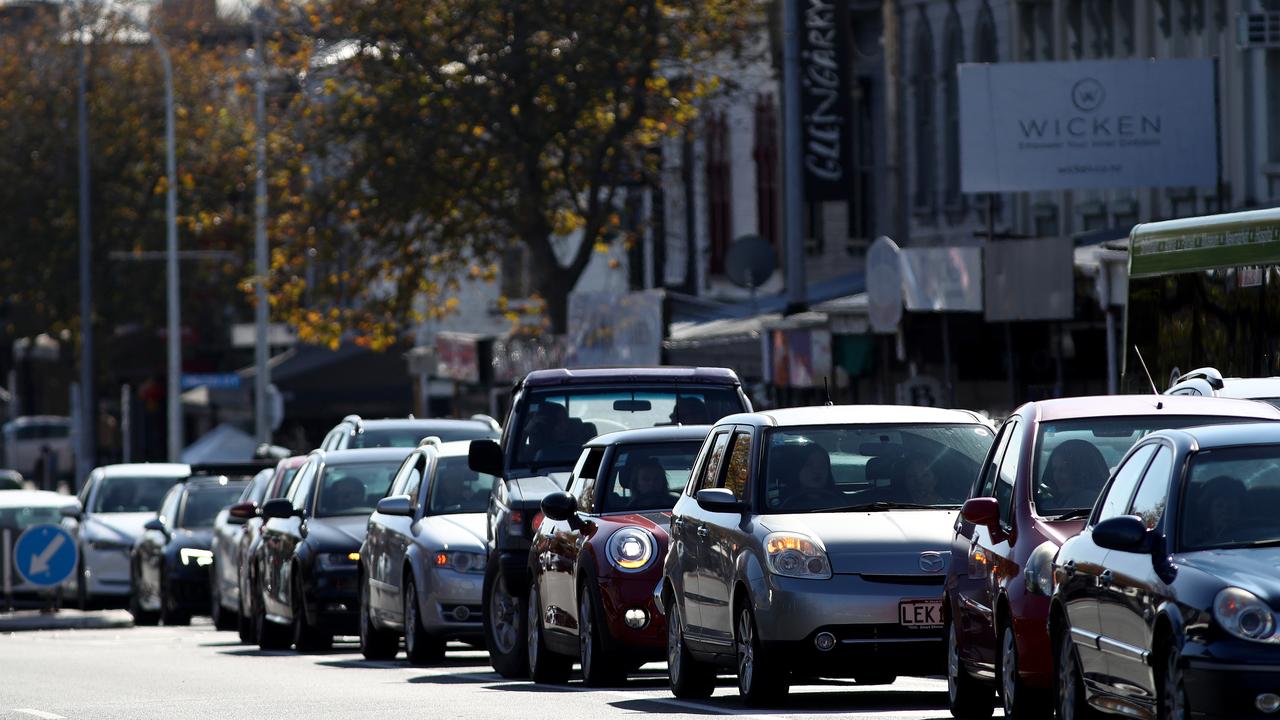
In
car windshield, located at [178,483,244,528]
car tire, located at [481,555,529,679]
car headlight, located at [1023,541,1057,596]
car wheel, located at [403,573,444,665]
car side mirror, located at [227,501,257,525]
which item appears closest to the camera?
car headlight, located at [1023,541,1057,596]

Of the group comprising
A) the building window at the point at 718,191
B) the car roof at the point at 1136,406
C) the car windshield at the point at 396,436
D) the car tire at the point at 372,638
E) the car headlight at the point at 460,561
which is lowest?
the car tire at the point at 372,638

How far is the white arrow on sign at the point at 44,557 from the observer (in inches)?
1226

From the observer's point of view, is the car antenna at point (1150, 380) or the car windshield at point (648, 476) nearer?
the car antenna at point (1150, 380)

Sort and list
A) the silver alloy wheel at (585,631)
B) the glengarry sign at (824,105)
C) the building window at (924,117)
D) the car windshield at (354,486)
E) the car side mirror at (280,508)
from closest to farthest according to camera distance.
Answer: the silver alloy wheel at (585,631) < the car side mirror at (280,508) < the car windshield at (354,486) < the glengarry sign at (824,105) < the building window at (924,117)

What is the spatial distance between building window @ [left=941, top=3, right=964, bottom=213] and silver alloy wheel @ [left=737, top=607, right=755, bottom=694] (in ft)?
75.3

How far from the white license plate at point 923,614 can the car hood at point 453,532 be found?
20.6 ft

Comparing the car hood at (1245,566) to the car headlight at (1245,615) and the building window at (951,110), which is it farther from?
the building window at (951,110)

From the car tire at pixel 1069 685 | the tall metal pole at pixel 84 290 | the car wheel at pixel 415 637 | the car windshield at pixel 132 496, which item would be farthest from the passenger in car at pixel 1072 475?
the tall metal pole at pixel 84 290

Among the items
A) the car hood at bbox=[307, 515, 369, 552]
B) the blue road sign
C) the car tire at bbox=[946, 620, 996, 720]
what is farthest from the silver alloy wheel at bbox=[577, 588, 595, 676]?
the blue road sign

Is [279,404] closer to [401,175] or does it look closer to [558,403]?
[401,175]

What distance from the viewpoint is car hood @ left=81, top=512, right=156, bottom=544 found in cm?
3534

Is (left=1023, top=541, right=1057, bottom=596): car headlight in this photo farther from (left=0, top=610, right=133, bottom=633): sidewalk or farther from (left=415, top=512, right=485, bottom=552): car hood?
(left=0, top=610, right=133, bottom=633): sidewalk

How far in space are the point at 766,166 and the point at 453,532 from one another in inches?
997

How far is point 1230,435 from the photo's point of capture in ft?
35.5
